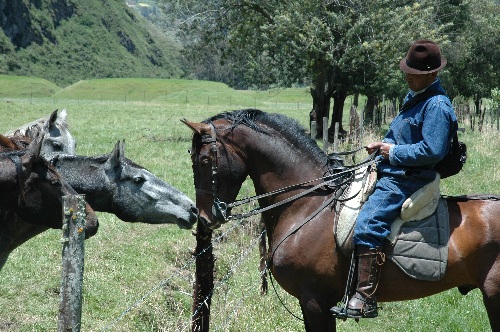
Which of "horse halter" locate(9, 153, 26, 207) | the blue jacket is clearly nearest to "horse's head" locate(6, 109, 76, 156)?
"horse halter" locate(9, 153, 26, 207)

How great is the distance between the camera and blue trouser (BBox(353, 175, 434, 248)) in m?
4.34

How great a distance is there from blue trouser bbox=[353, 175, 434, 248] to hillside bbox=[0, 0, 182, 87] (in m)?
118

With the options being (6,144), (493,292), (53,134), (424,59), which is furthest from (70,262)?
(53,134)

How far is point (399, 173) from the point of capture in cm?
442

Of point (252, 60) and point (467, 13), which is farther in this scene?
point (467, 13)

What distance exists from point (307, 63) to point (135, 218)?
1729cm

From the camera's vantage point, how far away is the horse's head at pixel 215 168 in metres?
4.83

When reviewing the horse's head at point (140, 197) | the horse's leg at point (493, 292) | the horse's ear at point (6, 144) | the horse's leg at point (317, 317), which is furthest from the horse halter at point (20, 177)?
the horse's leg at point (493, 292)

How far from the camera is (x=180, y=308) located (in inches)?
271

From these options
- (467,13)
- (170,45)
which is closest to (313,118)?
(467,13)

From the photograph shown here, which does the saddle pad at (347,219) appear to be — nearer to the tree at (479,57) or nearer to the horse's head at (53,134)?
the horse's head at (53,134)

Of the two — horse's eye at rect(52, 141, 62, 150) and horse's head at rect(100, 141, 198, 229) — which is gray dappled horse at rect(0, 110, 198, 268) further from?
horse's eye at rect(52, 141, 62, 150)

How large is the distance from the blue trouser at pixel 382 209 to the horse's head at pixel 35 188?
220 cm

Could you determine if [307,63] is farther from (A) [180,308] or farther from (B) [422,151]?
(B) [422,151]
